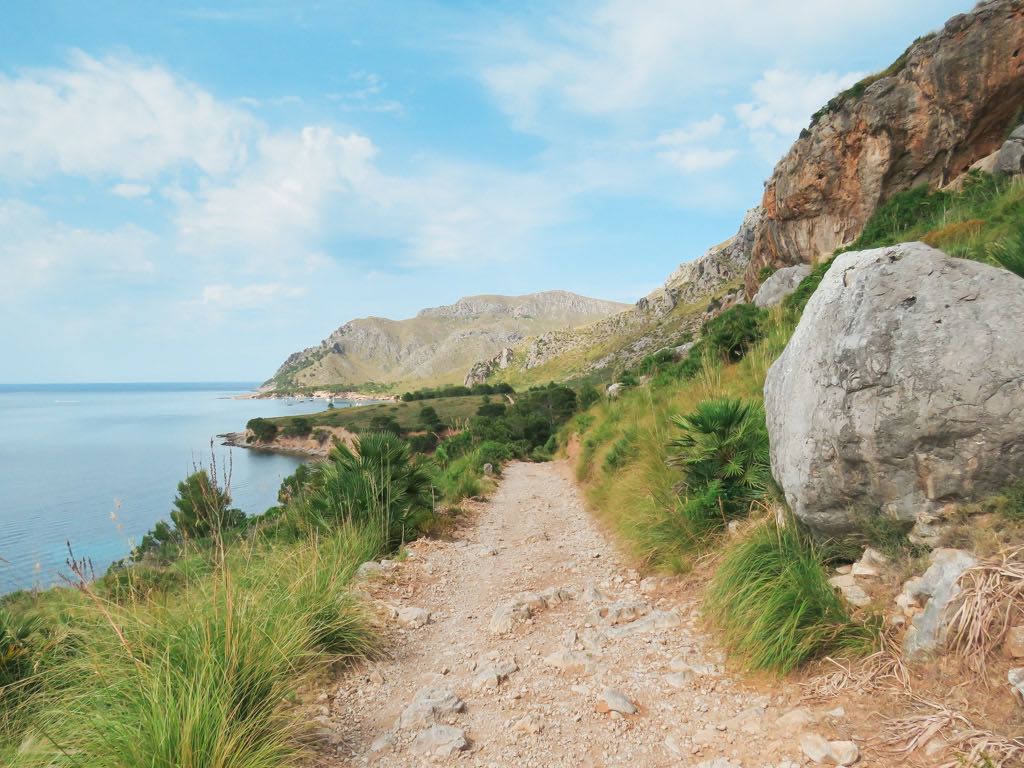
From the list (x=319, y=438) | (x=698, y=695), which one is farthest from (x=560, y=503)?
(x=319, y=438)

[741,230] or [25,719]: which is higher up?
[741,230]

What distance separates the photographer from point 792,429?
3.93m

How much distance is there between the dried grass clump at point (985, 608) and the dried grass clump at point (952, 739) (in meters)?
0.28

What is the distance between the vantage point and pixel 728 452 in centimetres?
564

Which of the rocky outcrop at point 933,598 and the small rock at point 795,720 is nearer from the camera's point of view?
the rocky outcrop at point 933,598

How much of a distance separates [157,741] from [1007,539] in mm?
4501

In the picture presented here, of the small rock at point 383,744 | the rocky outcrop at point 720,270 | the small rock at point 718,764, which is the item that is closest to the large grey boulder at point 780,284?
the small rock at point 718,764

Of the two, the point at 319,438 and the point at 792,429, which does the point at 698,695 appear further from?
the point at 319,438

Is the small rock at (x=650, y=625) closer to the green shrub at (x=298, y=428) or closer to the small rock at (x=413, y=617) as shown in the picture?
the small rock at (x=413, y=617)

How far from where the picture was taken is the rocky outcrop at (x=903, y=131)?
19.2 meters

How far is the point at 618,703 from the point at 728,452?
3186 mm

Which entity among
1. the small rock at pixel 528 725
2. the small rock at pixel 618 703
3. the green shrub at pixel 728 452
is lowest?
the small rock at pixel 528 725

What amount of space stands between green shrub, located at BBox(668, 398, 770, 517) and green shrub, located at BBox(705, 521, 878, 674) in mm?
1167

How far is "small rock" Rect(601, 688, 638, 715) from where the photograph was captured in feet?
10.7
